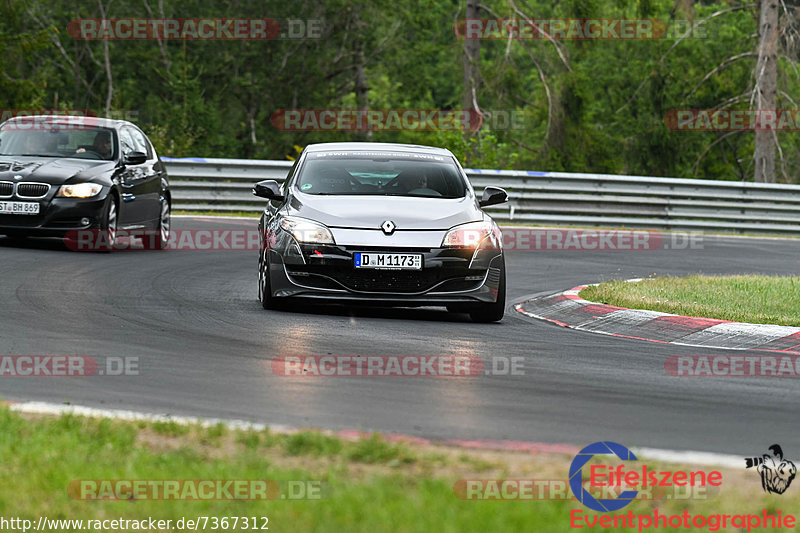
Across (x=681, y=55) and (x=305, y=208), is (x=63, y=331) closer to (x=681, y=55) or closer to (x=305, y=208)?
(x=305, y=208)

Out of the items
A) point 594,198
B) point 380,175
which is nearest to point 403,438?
point 380,175

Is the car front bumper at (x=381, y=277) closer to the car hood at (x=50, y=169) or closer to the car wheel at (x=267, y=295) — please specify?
the car wheel at (x=267, y=295)

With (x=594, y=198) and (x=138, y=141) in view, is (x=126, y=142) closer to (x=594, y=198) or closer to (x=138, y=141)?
(x=138, y=141)

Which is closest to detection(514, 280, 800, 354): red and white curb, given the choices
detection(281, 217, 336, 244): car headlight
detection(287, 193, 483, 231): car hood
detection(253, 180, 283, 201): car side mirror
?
detection(287, 193, 483, 231): car hood

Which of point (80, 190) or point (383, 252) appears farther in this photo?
point (80, 190)

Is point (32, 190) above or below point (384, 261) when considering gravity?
above

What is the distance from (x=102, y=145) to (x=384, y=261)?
288 inches

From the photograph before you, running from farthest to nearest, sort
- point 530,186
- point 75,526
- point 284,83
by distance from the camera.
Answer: point 284,83 < point 530,186 < point 75,526

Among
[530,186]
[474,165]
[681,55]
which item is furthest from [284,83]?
[530,186]

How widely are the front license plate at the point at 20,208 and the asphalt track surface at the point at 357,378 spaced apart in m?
1.31

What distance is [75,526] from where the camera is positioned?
14.9 ft

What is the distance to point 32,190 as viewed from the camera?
15.4m

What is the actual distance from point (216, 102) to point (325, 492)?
44718 mm

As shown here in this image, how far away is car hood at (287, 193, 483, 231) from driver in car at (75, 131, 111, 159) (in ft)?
19.2
